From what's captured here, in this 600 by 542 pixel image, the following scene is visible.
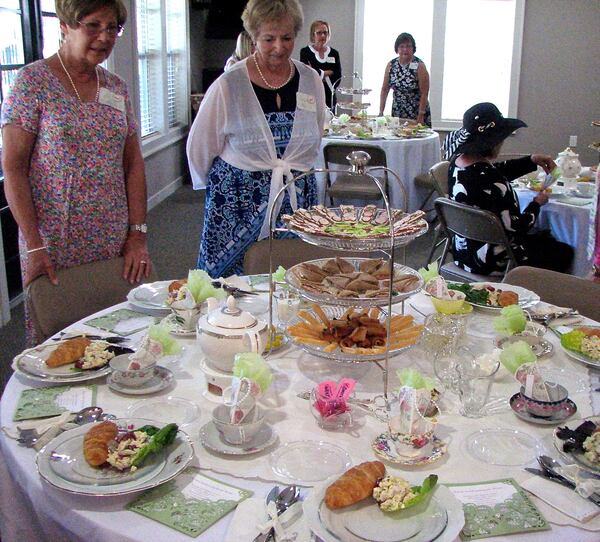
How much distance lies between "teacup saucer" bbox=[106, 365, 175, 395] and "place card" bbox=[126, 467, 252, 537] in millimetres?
312

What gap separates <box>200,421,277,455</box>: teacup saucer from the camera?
1232mm

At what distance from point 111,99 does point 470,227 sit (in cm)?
163

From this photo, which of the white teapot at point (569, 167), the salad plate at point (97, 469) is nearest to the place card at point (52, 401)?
the salad plate at point (97, 469)

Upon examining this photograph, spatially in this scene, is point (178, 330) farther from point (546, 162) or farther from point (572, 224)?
point (546, 162)

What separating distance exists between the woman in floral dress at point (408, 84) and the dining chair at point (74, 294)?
18.3 feet

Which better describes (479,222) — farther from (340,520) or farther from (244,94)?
(340,520)

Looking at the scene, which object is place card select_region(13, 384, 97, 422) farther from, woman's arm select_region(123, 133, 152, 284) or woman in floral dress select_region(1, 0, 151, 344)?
woman's arm select_region(123, 133, 152, 284)

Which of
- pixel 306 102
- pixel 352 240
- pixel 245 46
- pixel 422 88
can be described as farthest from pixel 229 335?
pixel 422 88

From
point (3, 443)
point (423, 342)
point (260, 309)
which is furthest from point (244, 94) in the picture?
point (3, 443)

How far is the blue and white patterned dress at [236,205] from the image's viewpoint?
8.82 ft

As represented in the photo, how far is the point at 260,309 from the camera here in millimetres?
1967

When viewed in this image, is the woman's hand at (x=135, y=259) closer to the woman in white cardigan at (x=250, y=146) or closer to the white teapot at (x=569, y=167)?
the woman in white cardigan at (x=250, y=146)

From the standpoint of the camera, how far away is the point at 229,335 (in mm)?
1444

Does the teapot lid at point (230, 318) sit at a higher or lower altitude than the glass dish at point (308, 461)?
higher
